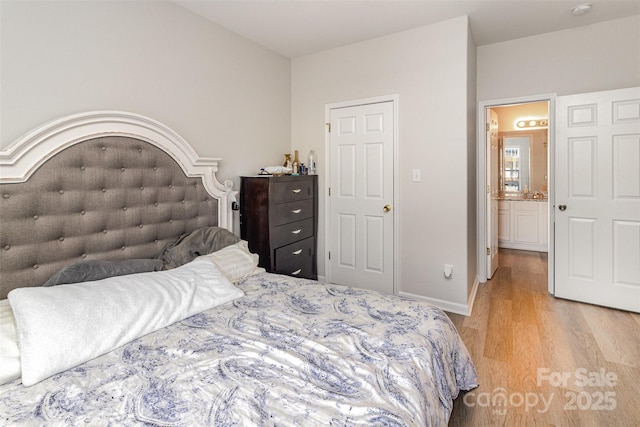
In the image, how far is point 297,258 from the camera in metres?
3.35

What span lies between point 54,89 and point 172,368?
1.73 m

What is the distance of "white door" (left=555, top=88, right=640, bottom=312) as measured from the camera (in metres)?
3.00

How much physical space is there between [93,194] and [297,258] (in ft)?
6.12

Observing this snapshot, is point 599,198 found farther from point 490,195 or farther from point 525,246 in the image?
point 525,246

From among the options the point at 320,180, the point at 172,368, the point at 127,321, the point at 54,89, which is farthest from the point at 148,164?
the point at 320,180

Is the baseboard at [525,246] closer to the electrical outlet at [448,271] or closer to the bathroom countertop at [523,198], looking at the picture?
the bathroom countertop at [523,198]

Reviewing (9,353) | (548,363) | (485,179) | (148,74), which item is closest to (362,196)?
(485,179)

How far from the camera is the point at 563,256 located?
337 cm

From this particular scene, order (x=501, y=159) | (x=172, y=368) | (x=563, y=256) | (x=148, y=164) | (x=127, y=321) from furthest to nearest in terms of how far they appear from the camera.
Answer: (x=501, y=159)
(x=563, y=256)
(x=148, y=164)
(x=127, y=321)
(x=172, y=368)

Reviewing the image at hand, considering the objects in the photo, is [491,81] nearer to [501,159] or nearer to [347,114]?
[347,114]

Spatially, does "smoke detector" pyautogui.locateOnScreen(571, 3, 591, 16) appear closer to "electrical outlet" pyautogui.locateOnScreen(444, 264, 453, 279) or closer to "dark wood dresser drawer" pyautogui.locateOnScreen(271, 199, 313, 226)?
"electrical outlet" pyautogui.locateOnScreen(444, 264, 453, 279)

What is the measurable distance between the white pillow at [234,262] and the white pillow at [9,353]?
101cm

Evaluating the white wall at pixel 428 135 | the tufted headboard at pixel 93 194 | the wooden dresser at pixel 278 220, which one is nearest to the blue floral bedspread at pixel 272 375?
the tufted headboard at pixel 93 194

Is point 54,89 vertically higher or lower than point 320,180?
higher
